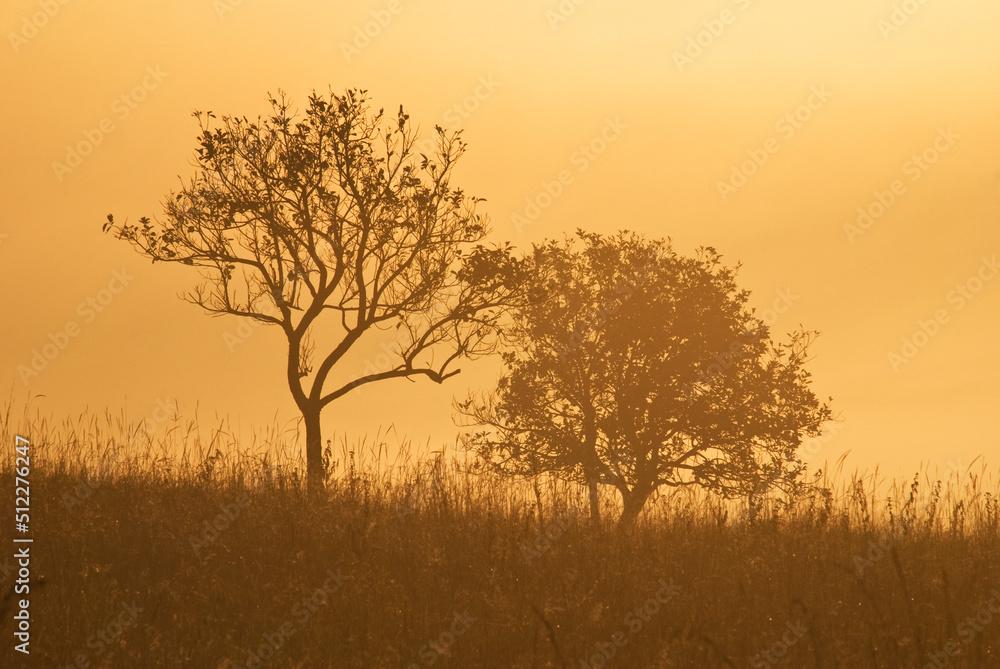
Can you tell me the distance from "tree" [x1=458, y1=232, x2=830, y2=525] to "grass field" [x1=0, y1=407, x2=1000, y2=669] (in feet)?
53.0

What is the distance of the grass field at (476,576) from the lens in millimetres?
9672

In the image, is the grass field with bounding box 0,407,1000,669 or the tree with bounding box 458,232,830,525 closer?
the grass field with bounding box 0,407,1000,669

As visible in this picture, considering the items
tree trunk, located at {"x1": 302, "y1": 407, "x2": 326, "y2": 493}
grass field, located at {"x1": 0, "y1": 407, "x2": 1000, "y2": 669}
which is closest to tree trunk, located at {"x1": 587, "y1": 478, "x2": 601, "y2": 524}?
grass field, located at {"x1": 0, "y1": 407, "x2": 1000, "y2": 669}

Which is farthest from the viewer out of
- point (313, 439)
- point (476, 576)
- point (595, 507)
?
point (313, 439)

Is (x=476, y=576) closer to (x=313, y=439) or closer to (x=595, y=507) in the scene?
(x=595, y=507)

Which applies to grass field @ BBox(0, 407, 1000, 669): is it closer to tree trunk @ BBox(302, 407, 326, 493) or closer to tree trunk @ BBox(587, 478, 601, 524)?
tree trunk @ BBox(587, 478, 601, 524)

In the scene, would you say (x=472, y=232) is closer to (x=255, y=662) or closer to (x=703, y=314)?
(x=703, y=314)

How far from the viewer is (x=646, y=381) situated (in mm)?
32625

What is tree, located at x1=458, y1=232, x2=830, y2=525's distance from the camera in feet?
107

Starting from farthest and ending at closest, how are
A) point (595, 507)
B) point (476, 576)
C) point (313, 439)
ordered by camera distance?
1. point (313, 439)
2. point (595, 507)
3. point (476, 576)

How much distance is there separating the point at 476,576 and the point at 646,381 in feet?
71.0

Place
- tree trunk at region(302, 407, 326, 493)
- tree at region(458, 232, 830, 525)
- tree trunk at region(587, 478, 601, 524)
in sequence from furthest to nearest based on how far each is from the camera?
tree at region(458, 232, 830, 525) → tree trunk at region(302, 407, 326, 493) → tree trunk at region(587, 478, 601, 524)

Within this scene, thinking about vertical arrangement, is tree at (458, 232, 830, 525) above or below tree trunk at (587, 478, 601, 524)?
above

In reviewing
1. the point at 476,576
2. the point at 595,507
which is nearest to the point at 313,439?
the point at 595,507
